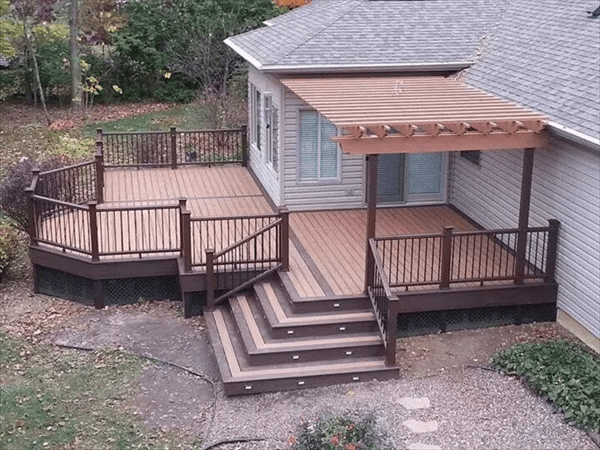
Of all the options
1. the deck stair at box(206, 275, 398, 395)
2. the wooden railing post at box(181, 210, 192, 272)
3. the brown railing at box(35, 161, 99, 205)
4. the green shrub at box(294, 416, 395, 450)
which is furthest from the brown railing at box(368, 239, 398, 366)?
the brown railing at box(35, 161, 99, 205)

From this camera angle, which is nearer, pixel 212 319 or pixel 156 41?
pixel 212 319

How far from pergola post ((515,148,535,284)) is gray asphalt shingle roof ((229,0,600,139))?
70cm

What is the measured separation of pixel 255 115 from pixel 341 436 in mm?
10707

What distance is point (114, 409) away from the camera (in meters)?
9.56

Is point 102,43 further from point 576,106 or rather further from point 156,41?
point 576,106

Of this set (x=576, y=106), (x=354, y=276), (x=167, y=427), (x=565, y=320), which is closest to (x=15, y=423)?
(x=167, y=427)

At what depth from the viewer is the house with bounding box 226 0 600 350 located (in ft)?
36.3

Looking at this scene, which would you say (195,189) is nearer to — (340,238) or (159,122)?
(340,238)

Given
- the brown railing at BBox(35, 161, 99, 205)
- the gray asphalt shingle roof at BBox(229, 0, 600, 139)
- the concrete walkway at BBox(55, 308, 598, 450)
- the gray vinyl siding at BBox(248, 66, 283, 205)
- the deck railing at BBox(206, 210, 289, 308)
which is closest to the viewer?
the concrete walkway at BBox(55, 308, 598, 450)

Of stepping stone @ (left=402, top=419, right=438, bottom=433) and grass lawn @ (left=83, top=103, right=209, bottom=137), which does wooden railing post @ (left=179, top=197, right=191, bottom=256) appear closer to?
stepping stone @ (left=402, top=419, right=438, bottom=433)

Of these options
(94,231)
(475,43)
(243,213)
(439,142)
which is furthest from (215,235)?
(475,43)

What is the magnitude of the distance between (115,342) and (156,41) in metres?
20.8

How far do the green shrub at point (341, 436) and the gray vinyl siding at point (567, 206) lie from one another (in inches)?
152

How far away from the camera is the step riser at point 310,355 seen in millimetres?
10242
